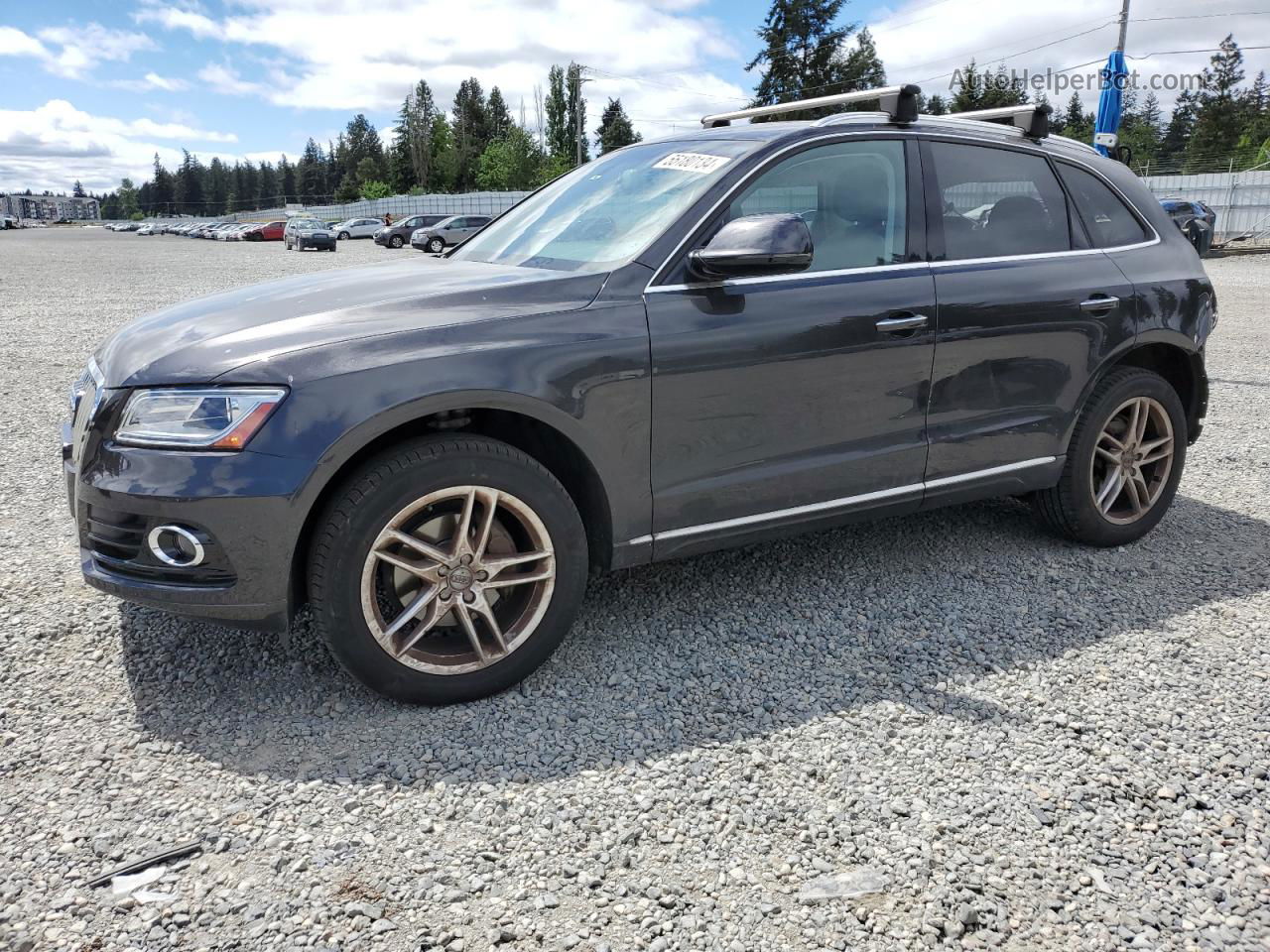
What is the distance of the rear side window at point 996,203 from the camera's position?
3.86 m

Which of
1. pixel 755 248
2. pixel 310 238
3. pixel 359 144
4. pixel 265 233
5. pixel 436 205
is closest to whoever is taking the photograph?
pixel 755 248

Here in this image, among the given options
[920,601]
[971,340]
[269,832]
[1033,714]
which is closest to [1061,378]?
[971,340]

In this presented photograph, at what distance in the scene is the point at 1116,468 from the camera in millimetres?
4391

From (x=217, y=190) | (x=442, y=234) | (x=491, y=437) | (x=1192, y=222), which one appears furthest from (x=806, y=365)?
(x=217, y=190)

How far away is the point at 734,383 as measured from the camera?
3.28 metres

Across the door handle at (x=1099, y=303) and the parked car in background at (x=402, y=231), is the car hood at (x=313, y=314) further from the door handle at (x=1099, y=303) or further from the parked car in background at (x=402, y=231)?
the parked car in background at (x=402, y=231)

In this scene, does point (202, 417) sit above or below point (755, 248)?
below

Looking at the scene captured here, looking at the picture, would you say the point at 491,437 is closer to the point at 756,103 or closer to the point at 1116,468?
the point at 1116,468

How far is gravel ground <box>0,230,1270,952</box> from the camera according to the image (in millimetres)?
2197

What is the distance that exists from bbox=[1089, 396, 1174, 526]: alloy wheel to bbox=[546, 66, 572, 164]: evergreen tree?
9312 centimetres

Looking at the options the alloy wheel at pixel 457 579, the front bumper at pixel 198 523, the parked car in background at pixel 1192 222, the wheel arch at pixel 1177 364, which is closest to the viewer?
the front bumper at pixel 198 523

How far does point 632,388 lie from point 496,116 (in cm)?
12054

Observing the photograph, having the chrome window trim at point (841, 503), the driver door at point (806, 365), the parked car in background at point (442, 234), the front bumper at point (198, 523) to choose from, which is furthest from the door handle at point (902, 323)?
the parked car in background at point (442, 234)

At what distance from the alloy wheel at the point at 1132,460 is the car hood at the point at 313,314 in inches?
101
